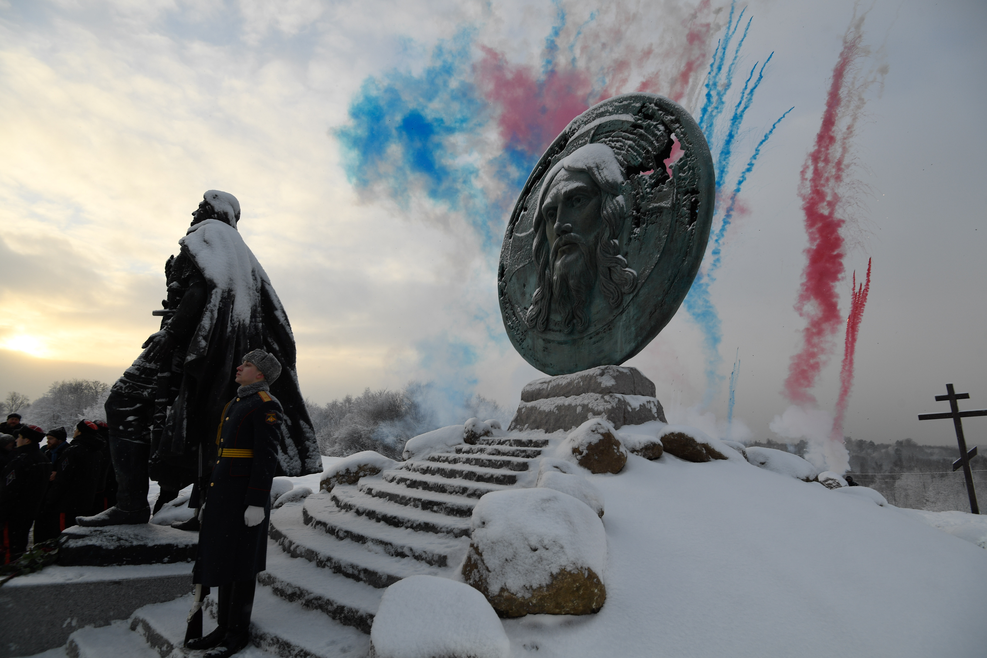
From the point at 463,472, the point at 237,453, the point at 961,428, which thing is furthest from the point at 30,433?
the point at 961,428

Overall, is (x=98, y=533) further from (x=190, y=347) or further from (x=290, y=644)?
(x=290, y=644)

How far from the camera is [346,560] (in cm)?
284

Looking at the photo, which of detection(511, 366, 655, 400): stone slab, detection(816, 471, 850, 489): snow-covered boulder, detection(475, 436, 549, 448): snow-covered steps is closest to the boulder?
detection(511, 366, 655, 400): stone slab

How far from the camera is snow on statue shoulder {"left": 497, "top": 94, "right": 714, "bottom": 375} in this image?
16.8ft

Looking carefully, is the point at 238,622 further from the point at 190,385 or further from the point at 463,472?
the point at 463,472

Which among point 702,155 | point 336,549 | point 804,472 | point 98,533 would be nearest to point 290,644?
point 336,549

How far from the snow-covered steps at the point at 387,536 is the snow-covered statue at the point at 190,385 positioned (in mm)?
526

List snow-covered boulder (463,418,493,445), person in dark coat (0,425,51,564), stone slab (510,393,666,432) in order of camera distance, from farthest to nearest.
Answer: snow-covered boulder (463,418,493,445) < stone slab (510,393,666,432) < person in dark coat (0,425,51,564)

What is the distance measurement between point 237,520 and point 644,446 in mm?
3070

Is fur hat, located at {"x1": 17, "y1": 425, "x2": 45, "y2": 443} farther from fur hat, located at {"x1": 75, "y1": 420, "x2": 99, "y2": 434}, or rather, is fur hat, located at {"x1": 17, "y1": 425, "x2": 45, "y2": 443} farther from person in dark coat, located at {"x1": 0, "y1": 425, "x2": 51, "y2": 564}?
fur hat, located at {"x1": 75, "y1": 420, "x2": 99, "y2": 434}

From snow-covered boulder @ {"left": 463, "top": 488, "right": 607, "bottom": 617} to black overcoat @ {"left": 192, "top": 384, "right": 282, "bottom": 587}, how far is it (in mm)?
1134

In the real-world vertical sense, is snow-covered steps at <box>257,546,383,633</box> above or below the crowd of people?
below

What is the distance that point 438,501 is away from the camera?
11.4ft

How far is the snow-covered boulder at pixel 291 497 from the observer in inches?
197
